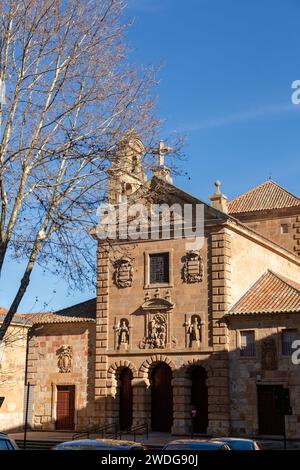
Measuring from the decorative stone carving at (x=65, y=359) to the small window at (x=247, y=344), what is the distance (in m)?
9.90

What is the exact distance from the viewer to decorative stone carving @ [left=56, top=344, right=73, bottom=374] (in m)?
37.3

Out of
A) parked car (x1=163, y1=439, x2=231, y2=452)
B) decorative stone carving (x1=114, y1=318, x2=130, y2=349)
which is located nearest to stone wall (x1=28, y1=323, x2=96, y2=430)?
decorative stone carving (x1=114, y1=318, x2=130, y2=349)

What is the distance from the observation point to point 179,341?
1347 inches

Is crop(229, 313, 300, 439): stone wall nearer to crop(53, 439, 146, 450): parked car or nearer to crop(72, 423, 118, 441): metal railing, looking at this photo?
crop(72, 423, 118, 441): metal railing

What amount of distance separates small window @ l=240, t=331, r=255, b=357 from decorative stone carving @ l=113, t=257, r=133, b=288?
6.91 meters

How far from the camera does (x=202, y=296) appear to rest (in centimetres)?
3431

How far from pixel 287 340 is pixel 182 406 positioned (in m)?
5.98

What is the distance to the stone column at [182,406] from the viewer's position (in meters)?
32.9

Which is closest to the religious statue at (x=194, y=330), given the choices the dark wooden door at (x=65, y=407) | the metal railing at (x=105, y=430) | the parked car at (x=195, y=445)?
the metal railing at (x=105, y=430)

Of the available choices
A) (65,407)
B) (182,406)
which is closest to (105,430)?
(65,407)

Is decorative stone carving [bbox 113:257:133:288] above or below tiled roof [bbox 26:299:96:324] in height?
above

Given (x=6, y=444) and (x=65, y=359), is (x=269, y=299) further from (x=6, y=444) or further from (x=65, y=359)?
(x=6, y=444)
